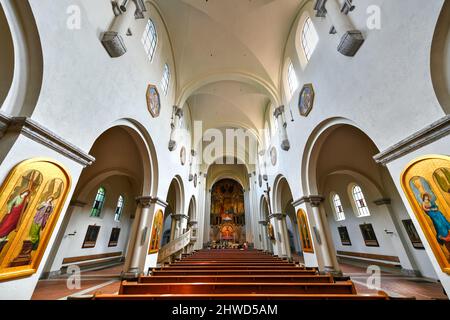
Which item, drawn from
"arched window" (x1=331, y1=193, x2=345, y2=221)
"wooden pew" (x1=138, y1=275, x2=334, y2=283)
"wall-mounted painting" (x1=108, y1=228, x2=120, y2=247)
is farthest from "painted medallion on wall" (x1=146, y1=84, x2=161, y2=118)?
"arched window" (x1=331, y1=193, x2=345, y2=221)

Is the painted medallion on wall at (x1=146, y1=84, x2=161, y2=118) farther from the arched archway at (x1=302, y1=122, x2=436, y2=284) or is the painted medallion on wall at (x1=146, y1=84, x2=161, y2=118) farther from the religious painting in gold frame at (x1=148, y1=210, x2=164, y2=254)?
the arched archway at (x1=302, y1=122, x2=436, y2=284)

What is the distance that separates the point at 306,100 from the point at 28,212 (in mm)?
8040

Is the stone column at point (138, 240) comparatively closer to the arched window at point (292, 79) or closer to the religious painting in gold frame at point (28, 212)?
the religious painting in gold frame at point (28, 212)

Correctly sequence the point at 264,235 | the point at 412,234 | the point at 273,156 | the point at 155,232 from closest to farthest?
the point at 412,234 < the point at 155,232 < the point at 273,156 < the point at 264,235

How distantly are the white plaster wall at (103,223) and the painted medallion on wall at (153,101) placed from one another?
5828mm

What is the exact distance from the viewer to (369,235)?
9.09 meters

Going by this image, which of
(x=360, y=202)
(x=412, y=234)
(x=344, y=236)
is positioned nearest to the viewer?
(x=412, y=234)

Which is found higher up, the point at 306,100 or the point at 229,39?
the point at 229,39

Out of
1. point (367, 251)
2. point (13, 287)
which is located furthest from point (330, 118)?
point (367, 251)

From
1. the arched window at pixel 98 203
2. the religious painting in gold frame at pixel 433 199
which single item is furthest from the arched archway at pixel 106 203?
the religious painting in gold frame at pixel 433 199

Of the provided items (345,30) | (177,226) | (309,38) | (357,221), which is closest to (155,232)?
(177,226)

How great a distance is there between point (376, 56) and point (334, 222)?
36.4 ft

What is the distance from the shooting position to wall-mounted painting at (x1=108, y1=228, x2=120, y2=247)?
10930 mm

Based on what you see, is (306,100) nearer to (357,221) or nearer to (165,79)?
(165,79)
